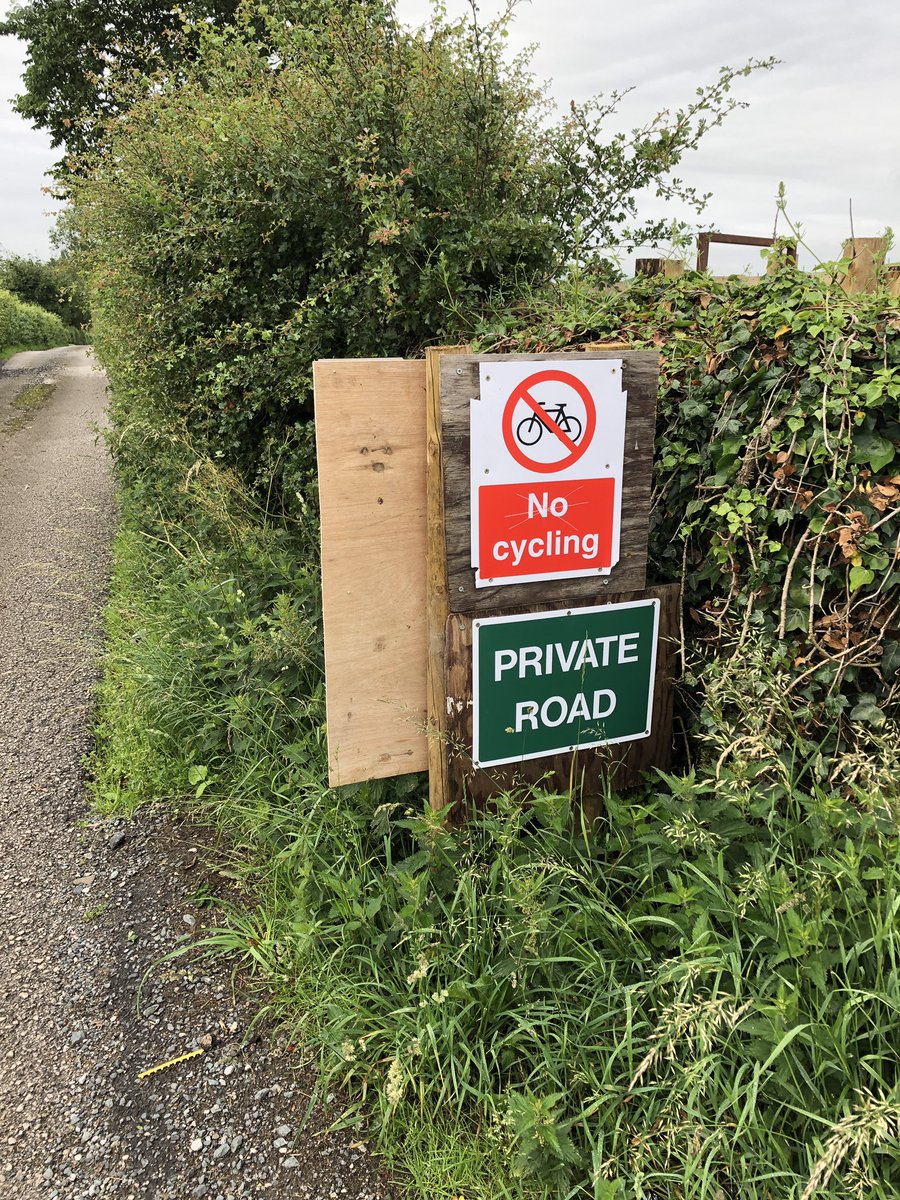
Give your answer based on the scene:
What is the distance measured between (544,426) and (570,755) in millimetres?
997

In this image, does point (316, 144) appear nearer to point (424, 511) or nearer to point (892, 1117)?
point (424, 511)

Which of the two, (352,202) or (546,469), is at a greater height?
(352,202)

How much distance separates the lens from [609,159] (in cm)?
412

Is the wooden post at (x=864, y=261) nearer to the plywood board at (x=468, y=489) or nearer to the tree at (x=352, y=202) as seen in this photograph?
the plywood board at (x=468, y=489)

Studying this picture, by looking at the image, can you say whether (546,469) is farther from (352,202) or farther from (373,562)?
(352,202)

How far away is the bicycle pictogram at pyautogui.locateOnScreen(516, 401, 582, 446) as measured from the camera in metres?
2.27

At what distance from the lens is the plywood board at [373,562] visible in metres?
2.35

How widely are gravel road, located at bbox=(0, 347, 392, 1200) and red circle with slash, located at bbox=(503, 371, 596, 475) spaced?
1.85 meters

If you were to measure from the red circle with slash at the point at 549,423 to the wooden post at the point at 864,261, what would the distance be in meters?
0.90

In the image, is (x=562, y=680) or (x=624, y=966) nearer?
(x=624, y=966)

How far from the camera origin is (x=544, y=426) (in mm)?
2295

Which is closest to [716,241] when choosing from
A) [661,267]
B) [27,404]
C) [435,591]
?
[661,267]

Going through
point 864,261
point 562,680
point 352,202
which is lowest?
point 562,680

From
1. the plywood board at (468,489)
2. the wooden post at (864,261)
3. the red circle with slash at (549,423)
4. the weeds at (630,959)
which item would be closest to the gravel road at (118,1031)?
the weeds at (630,959)
